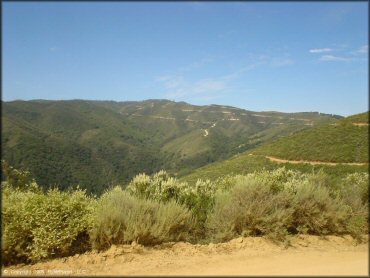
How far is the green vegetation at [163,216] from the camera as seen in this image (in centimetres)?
672

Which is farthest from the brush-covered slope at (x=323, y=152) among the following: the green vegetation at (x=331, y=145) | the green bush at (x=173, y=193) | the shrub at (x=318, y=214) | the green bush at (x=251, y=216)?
the green bush at (x=251, y=216)

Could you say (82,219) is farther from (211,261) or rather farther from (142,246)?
(211,261)

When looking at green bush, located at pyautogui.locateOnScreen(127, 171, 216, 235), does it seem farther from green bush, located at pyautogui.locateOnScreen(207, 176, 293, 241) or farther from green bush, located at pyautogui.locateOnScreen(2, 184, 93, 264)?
green bush, located at pyautogui.locateOnScreen(2, 184, 93, 264)

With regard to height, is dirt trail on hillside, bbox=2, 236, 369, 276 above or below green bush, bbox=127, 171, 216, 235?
below

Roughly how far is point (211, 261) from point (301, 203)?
3372 mm

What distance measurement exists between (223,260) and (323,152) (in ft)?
132

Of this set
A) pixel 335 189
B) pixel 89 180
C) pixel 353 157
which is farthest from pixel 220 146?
pixel 335 189

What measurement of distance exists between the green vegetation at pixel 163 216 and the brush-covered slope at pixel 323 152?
88.2ft

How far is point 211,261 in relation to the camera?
6.16 meters

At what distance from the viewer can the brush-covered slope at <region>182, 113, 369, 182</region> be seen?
123ft

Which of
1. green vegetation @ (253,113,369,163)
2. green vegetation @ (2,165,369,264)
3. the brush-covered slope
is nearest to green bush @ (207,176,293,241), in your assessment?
green vegetation @ (2,165,369,264)

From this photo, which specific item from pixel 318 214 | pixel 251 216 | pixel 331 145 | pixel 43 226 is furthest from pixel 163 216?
pixel 331 145

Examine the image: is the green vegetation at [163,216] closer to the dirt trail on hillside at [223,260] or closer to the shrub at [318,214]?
the shrub at [318,214]

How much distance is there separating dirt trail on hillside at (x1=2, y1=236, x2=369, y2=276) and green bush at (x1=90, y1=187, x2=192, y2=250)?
0.76 ft
